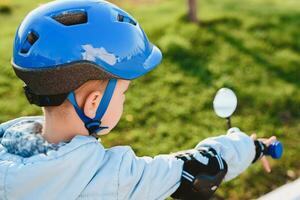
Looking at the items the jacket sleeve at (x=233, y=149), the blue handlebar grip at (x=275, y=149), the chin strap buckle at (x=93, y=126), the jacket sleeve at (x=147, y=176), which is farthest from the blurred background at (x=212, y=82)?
the chin strap buckle at (x=93, y=126)

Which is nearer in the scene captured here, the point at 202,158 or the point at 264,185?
the point at 202,158

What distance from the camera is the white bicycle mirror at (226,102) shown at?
2512 mm

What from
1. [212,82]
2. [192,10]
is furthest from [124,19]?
[192,10]

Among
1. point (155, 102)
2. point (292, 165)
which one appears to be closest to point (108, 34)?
point (292, 165)

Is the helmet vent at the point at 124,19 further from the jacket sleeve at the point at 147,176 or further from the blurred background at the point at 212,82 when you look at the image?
the blurred background at the point at 212,82

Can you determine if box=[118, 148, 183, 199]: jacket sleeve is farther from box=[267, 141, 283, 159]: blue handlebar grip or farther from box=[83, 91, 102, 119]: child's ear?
box=[267, 141, 283, 159]: blue handlebar grip

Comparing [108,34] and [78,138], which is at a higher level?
[108,34]

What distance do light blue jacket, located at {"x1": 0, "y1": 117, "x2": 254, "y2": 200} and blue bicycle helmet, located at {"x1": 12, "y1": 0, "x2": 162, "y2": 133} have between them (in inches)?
6.7

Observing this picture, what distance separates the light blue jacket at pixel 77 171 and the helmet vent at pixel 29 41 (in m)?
0.32

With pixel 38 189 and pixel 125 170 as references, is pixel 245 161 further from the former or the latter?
pixel 38 189

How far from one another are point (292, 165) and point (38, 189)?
8.41ft

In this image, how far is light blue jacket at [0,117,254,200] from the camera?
1970 mm

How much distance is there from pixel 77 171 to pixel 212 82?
10.8ft

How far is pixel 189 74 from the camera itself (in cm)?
530
